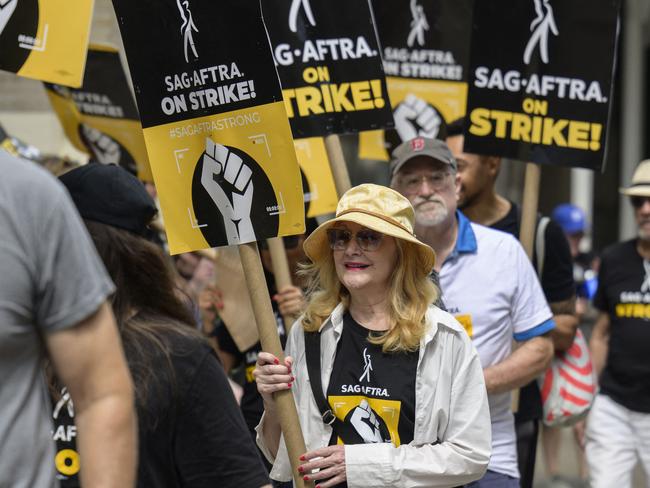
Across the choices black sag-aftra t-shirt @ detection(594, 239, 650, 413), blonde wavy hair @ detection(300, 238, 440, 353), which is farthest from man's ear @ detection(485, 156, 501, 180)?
blonde wavy hair @ detection(300, 238, 440, 353)

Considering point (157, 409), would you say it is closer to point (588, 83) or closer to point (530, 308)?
point (530, 308)

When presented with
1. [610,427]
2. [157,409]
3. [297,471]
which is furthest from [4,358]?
[610,427]

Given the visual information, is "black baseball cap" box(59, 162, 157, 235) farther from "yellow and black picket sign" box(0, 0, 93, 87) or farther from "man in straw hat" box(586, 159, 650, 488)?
"man in straw hat" box(586, 159, 650, 488)

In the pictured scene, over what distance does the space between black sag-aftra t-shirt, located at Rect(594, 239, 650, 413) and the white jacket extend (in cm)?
309

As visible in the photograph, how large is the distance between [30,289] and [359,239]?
69.9 inches

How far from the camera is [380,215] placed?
374 cm

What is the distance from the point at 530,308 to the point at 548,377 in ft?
3.16

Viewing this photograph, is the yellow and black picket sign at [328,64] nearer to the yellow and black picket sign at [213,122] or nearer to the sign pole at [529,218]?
the sign pole at [529,218]

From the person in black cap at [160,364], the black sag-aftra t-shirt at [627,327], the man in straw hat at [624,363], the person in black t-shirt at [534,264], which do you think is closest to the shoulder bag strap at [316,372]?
the person in black cap at [160,364]

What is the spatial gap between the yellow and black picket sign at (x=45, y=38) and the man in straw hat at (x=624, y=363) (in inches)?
135

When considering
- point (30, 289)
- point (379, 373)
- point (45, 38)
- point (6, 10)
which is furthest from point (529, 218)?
point (30, 289)

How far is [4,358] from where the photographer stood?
6.99 feet

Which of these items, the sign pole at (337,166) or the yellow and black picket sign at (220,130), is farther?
the sign pole at (337,166)

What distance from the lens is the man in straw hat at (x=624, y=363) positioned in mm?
6367
